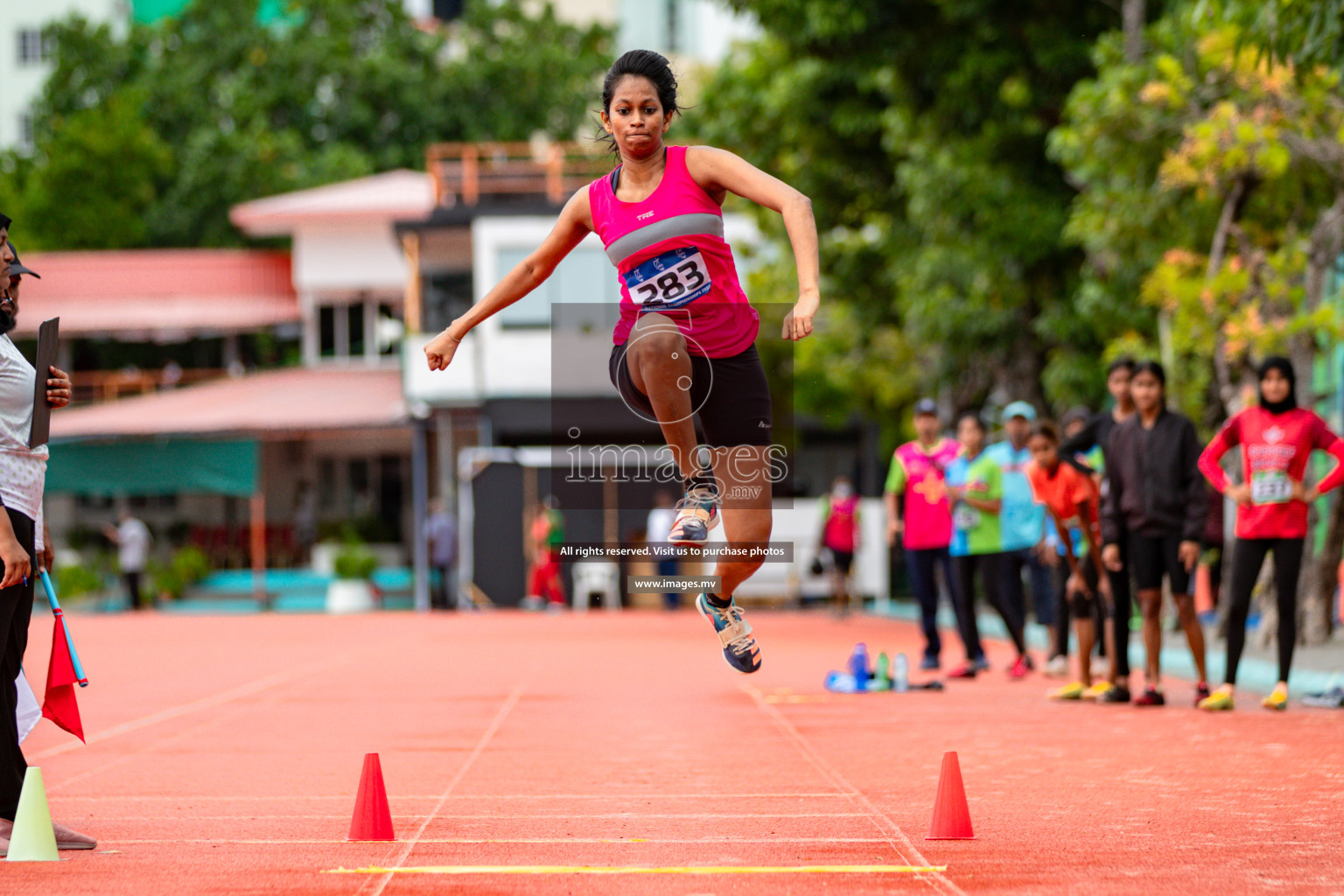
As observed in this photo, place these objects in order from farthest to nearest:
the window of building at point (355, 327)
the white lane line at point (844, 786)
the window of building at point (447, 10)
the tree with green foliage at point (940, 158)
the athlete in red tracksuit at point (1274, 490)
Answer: the window of building at point (447, 10) < the window of building at point (355, 327) < the tree with green foliage at point (940, 158) < the athlete in red tracksuit at point (1274, 490) < the white lane line at point (844, 786)

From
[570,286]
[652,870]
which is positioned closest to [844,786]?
[652,870]

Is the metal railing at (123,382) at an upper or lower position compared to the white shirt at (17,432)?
upper

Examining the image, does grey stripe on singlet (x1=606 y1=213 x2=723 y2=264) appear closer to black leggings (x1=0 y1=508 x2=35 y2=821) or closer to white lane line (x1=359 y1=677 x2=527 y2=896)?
white lane line (x1=359 y1=677 x2=527 y2=896)

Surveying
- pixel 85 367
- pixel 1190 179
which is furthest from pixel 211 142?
pixel 1190 179

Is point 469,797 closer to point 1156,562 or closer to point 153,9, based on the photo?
point 1156,562

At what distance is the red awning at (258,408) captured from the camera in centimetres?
2931

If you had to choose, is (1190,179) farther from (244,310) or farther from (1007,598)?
(244,310)

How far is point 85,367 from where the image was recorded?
125 feet

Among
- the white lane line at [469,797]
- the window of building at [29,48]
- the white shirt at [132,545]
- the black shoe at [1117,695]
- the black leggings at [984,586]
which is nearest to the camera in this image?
the white lane line at [469,797]

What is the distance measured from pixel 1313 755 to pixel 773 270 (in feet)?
84.1

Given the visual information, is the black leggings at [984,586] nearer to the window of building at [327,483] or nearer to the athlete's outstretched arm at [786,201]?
the athlete's outstretched arm at [786,201]

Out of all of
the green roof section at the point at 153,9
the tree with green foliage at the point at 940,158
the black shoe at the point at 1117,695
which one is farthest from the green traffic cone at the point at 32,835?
the green roof section at the point at 153,9

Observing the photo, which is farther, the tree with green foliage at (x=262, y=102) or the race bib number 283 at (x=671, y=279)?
the tree with green foliage at (x=262, y=102)

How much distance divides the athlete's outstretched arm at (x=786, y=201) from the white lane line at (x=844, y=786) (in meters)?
1.77
